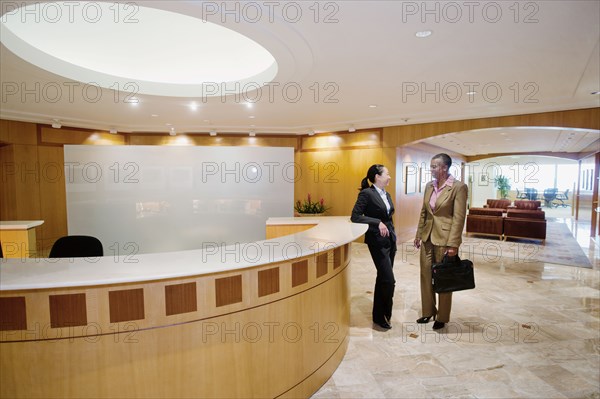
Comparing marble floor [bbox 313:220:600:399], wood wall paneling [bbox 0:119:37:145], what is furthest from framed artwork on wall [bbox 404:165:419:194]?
wood wall paneling [bbox 0:119:37:145]

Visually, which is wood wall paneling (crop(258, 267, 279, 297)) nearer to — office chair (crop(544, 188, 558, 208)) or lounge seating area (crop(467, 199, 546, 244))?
lounge seating area (crop(467, 199, 546, 244))

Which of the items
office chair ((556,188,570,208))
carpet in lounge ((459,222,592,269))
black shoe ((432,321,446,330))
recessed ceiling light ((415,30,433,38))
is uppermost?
recessed ceiling light ((415,30,433,38))

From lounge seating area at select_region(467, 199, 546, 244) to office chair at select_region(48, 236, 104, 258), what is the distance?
8.88 m

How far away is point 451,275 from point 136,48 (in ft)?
15.2

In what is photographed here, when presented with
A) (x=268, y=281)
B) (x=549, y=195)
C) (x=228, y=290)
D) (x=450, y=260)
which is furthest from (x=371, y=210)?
(x=549, y=195)

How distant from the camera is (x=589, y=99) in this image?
502 centimetres

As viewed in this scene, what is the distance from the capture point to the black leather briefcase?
312cm

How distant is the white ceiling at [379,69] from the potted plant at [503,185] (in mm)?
12475

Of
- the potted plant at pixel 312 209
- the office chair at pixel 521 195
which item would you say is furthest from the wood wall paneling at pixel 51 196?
the office chair at pixel 521 195

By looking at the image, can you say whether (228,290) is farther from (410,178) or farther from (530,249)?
(530,249)

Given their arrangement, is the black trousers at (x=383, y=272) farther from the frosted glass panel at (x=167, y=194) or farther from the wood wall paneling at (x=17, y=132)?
the wood wall paneling at (x=17, y=132)

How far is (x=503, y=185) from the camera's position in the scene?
16.5 meters

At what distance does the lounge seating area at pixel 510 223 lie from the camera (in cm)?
809

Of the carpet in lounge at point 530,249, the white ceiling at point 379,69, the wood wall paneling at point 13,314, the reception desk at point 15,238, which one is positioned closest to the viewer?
the wood wall paneling at point 13,314
